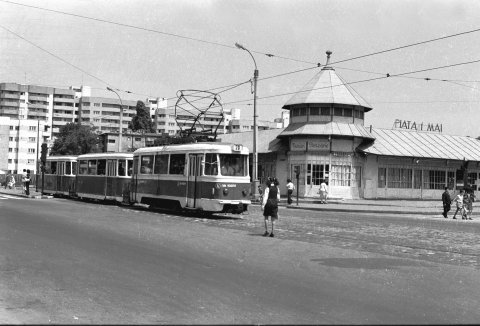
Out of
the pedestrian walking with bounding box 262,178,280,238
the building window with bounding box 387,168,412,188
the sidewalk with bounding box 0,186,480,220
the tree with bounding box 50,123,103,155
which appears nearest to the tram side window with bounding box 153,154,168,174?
the pedestrian walking with bounding box 262,178,280,238

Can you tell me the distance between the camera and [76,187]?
120 feet

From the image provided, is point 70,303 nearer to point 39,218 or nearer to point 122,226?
point 122,226

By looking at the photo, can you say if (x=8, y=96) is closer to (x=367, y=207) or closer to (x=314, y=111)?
(x=314, y=111)

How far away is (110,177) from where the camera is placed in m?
31.9

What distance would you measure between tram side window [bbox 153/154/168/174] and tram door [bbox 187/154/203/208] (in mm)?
2125

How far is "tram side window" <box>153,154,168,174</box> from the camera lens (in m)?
24.8

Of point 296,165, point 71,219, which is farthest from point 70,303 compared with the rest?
point 296,165

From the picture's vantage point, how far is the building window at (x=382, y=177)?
1794 inches

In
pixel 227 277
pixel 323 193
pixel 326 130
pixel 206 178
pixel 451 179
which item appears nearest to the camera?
pixel 227 277

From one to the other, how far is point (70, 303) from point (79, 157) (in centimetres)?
3057

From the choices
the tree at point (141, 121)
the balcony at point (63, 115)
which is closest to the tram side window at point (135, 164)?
the tree at point (141, 121)

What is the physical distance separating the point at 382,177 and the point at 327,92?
8443 millimetres

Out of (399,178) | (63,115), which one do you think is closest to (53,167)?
(399,178)

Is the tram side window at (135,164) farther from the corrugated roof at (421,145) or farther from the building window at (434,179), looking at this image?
the building window at (434,179)
